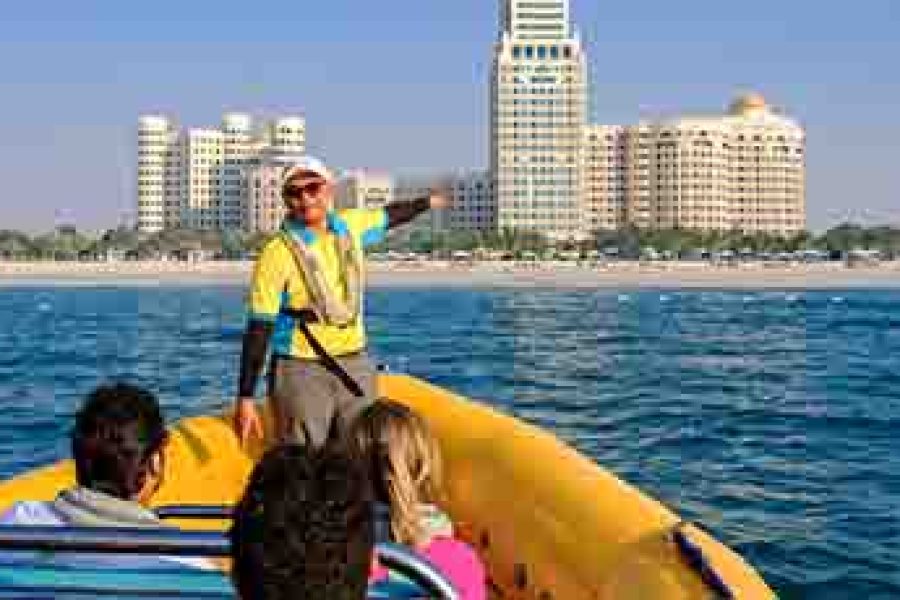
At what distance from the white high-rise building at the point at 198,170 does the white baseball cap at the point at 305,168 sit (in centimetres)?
14405

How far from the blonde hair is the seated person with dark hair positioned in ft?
1.96

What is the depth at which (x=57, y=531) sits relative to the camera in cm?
247

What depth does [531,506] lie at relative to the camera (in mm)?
4504

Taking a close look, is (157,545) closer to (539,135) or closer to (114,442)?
(114,442)

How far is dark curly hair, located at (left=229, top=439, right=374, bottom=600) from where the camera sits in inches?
60.7

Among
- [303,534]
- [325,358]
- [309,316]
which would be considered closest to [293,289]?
[309,316]

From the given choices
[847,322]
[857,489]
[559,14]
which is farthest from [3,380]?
[559,14]

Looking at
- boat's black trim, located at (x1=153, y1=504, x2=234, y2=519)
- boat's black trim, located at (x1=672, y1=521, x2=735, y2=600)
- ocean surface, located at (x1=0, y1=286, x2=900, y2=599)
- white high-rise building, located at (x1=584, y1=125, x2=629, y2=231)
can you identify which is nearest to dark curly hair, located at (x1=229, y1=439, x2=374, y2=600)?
boat's black trim, located at (x1=672, y1=521, x2=735, y2=600)

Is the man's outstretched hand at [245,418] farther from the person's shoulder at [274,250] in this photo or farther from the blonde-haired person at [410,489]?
the blonde-haired person at [410,489]

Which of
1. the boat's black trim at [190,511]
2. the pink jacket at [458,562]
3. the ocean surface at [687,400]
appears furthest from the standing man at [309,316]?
the ocean surface at [687,400]

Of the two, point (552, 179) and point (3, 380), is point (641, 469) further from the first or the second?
point (552, 179)

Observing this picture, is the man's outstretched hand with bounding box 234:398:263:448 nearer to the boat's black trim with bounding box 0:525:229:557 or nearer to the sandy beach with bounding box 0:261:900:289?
the boat's black trim with bounding box 0:525:229:557

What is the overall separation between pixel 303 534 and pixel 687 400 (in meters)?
13.8

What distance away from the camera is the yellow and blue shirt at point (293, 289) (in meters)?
4.79
